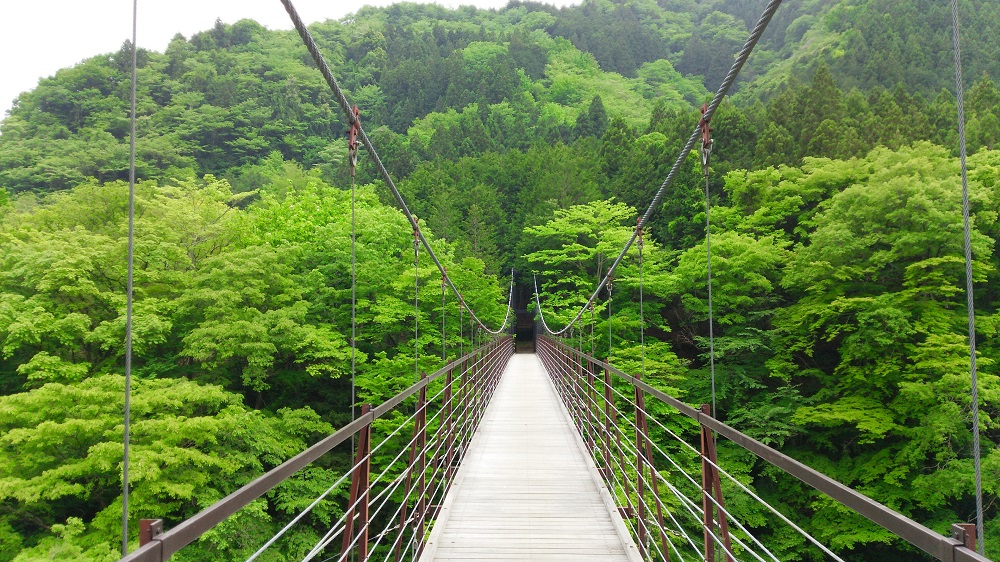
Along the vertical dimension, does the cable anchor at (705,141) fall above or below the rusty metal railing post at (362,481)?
above

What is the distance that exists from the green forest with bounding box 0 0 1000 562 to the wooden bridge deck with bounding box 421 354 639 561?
9.49 feet

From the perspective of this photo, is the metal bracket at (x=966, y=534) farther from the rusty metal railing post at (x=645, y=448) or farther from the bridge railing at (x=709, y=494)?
the rusty metal railing post at (x=645, y=448)

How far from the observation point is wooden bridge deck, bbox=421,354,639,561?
263cm

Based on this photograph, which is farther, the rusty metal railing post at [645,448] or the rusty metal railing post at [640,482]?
the rusty metal railing post at [640,482]

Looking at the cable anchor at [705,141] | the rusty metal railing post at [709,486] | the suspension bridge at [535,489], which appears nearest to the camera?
the suspension bridge at [535,489]

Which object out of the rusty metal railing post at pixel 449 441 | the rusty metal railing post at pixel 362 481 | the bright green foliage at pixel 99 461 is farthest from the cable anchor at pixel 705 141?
the bright green foliage at pixel 99 461

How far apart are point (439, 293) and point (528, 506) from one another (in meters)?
10.9

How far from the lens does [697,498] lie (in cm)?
1282

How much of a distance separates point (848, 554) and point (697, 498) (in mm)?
2700

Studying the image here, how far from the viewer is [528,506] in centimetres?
330

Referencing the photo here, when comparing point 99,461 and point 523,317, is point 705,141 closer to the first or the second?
point 99,461

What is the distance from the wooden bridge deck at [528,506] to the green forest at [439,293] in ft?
9.49

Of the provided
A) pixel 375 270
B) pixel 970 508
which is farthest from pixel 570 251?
pixel 970 508

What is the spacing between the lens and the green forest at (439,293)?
916 cm
